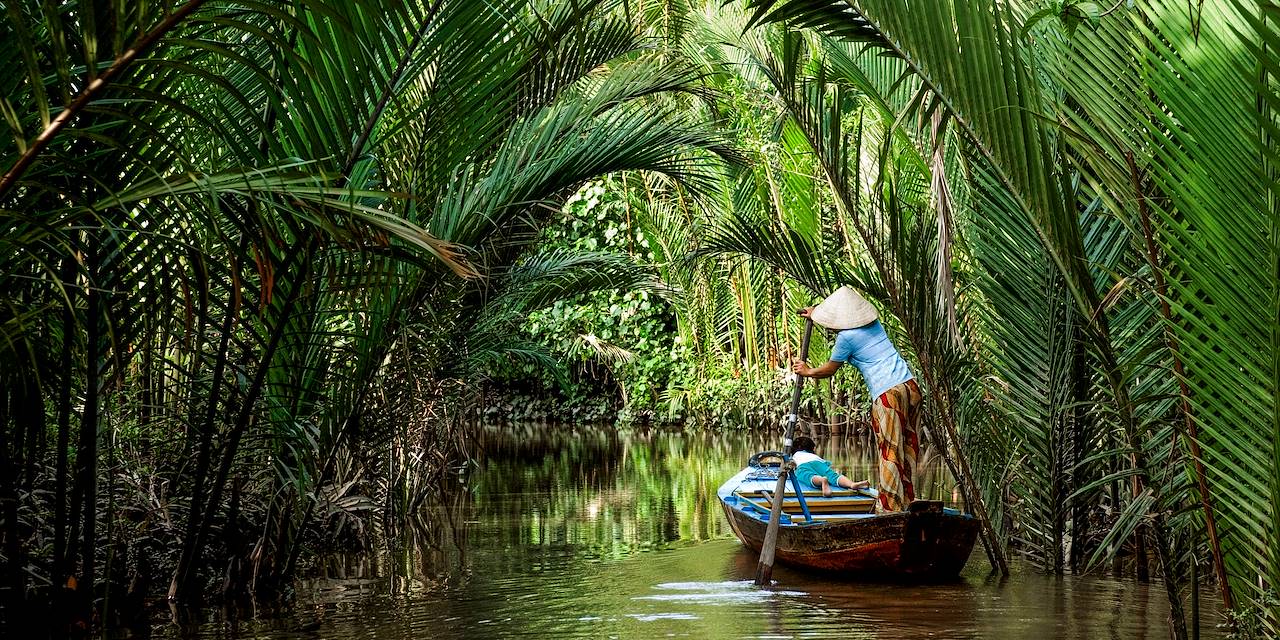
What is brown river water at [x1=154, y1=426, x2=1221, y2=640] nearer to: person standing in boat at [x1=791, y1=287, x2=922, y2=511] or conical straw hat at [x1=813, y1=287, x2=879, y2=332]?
person standing in boat at [x1=791, y1=287, x2=922, y2=511]

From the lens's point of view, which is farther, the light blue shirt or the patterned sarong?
the light blue shirt

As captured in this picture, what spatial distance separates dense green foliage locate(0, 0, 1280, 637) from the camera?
10.9 feet

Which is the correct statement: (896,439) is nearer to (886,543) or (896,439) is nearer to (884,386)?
(884,386)

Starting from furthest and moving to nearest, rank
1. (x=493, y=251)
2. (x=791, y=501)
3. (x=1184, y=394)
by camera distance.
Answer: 1. (x=791, y=501)
2. (x=493, y=251)
3. (x=1184, y=394)

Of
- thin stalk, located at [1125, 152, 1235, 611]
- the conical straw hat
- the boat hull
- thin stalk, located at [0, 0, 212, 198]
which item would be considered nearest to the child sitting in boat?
the boat hull

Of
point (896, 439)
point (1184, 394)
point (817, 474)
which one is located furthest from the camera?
point (817, 474)

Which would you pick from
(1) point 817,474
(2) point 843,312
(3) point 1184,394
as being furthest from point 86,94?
(1) point 817,474

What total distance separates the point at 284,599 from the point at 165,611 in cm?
66

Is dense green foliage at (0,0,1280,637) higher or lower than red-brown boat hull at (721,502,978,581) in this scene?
higher

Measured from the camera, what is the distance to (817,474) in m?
9.22

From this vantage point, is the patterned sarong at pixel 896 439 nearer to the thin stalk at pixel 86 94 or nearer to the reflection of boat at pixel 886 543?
the reflection of boat at pixel 886 543

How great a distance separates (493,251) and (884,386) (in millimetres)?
2611

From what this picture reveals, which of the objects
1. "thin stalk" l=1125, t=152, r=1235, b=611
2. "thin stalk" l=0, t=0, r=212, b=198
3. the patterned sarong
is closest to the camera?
"thin stalk" l=0, t=0, r=212, b=198

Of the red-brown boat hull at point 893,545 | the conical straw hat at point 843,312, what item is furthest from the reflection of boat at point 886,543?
Answer: the conical straw hat at point 843,312
